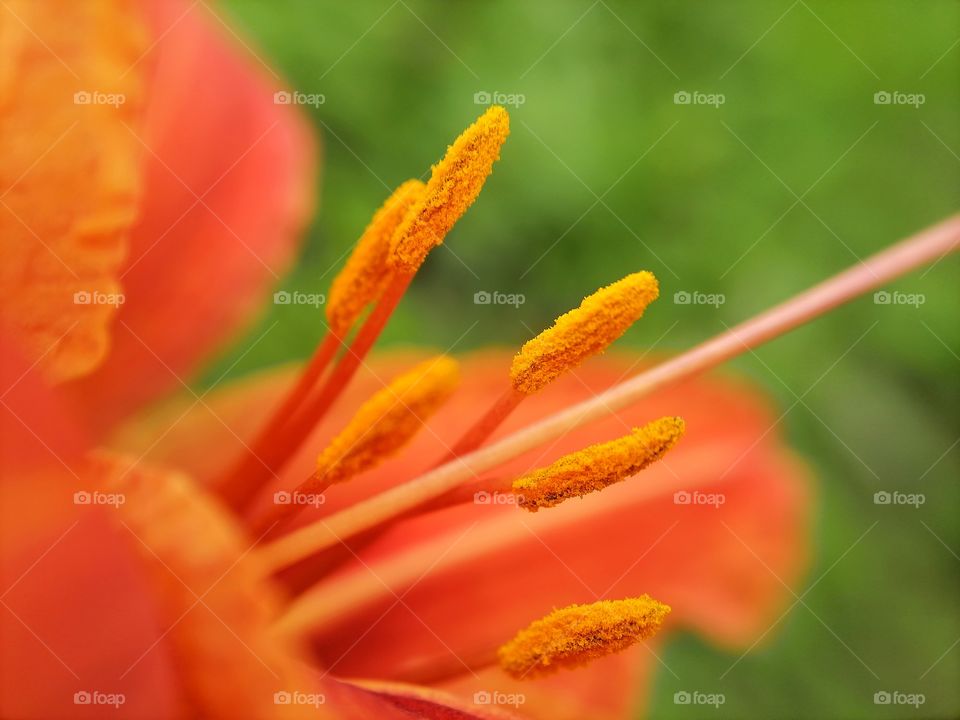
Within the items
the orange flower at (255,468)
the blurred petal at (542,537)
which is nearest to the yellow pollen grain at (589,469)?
the orange flower at (255,468)

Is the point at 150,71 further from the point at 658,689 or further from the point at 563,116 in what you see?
the point at 658,689

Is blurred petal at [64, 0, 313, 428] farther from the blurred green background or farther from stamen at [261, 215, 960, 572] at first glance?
stamen at [261, 215, 960, 572]

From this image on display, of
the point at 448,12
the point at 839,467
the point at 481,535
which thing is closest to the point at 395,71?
the point at 448,12

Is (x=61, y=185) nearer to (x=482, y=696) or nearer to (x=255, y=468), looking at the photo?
(x=255, y=468)

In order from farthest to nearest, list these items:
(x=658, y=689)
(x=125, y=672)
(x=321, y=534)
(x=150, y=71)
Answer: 1. (x=658, y=689)
2. (x=150, y=71)
3. (x=321, y=534)
4. (x=125, y=672)

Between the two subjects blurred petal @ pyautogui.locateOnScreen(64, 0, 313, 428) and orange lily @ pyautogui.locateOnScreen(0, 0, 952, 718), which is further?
blurred petal @ pyautogui.locateOnScreen(64, 0, 313, 428)

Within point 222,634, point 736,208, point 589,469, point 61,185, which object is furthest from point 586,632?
point 736,208

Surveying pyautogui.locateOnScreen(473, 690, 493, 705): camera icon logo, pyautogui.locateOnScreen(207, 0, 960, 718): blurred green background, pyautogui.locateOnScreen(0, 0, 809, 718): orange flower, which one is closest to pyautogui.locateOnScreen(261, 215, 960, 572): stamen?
pyautogui.locateOnScreen(0, 0, 809, 718): orange flower
